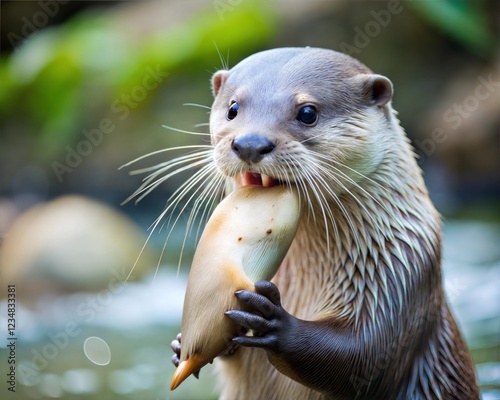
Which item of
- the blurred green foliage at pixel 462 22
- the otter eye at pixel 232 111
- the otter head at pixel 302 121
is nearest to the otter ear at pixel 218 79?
the otter head at pixel 302 121

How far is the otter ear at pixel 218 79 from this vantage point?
10.6 feet

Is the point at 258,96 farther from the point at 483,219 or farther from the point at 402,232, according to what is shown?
the point at 483,219

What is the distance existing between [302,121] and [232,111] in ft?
0.92

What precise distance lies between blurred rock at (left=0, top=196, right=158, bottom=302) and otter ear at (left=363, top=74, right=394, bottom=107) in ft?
12.4

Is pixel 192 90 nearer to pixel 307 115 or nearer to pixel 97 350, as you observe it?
pixel 97 350

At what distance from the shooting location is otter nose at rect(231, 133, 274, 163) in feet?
8.54

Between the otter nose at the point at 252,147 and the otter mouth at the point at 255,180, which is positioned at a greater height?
the otter nose at the point at 252,147

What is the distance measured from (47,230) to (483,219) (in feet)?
14.2

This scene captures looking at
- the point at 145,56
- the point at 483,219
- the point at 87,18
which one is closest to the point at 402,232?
the point at 483,219

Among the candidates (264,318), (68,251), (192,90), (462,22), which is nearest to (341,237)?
(264,318)

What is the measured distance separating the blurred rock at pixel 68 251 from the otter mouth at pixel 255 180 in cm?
379

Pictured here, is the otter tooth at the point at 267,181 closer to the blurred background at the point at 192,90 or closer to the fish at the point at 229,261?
the fish at the point at 229,261

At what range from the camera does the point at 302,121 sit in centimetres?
286

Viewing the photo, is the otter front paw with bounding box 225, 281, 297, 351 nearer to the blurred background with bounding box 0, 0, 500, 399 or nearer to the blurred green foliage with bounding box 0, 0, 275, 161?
the blurred background with bounding box 0, 0, 500, 399
